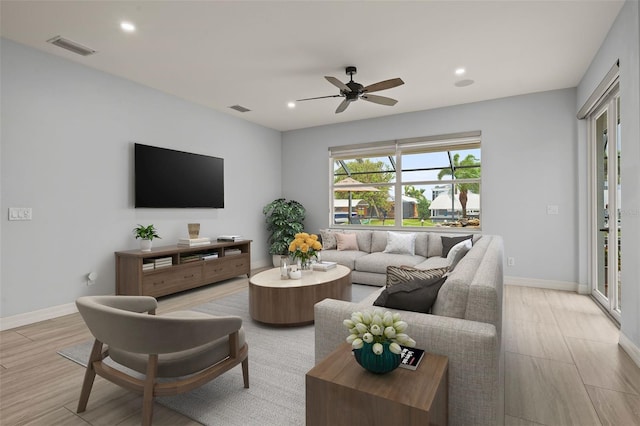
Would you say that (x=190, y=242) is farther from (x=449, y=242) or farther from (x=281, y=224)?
(x=449, y=242)

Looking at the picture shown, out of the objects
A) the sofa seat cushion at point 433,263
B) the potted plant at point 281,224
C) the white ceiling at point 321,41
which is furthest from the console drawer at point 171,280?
the sofa seat cushion at point 433,263

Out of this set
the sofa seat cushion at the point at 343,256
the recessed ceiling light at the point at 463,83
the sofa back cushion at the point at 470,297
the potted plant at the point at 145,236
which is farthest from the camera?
the sofa seat cushion at the point at 343,256

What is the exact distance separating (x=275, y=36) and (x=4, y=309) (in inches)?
146

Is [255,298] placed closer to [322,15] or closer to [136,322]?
[136,322]

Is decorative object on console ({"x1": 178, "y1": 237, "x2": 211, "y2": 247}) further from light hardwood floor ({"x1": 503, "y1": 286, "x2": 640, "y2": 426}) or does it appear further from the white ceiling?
light hardwood floor ({"x1": 503, "y1": 286, "x2": 640, "y2": 426})

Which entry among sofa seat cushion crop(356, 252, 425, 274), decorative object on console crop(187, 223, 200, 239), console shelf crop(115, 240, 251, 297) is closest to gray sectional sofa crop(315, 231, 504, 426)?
sofa seat cushion crop(356, 252, 425, 274)

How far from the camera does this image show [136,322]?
5.12 feet

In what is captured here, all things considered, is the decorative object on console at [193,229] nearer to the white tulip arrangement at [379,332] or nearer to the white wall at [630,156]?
the white tulip arrangement at [379,332]

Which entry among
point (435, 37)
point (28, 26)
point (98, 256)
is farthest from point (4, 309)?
point (435, 37)

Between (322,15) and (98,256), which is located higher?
(322,15)

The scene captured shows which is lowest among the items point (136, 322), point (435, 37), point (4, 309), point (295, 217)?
point (4, 309)

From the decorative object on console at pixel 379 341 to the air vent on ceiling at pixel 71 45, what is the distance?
3814mm

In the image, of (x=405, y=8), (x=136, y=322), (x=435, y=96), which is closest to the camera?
(x=136, y=322)

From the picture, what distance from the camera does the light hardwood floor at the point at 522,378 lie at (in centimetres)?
184
